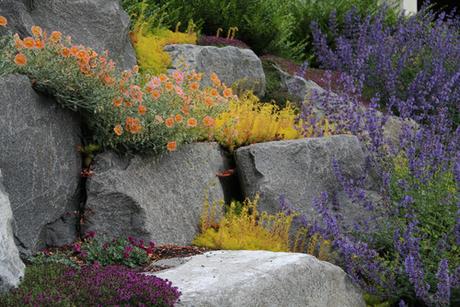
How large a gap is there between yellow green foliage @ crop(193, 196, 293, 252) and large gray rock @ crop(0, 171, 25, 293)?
6.03 feet

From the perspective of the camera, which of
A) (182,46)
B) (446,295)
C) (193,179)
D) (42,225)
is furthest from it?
(182,46)

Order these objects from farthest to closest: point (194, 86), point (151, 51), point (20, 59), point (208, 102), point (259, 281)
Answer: point (151, 51) → point (194, 86) → point (208, 102) → point (20, 59) → point (259, 281)

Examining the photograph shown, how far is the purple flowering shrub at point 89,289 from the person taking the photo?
363 centimetres

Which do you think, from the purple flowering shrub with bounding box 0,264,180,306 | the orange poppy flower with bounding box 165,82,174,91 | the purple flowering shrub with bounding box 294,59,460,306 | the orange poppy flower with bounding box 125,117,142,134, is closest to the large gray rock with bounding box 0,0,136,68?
the orange poppy flower with bounding box 165,82,174,91

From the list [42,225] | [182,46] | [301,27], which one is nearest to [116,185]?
[42,225]

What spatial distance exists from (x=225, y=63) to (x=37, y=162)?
3.31m

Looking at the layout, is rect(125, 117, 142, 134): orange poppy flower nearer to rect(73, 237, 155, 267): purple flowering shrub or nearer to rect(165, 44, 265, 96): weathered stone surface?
rect(73, 237, 155, 267): purple flowering shrub

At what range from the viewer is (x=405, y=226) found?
538 cm

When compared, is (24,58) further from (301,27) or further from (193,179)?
(301,27)

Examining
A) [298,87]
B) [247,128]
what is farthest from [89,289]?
[298,87]

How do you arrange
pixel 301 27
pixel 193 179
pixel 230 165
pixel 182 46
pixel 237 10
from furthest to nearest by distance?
pixel 301 27 → pixel 237 10 → pixel 182 46 → pixel 230 165 → pixel 193 179

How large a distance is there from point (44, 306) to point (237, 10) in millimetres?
6342

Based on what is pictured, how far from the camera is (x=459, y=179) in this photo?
17.9ft

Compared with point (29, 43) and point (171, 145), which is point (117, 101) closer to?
point (171, 145)
